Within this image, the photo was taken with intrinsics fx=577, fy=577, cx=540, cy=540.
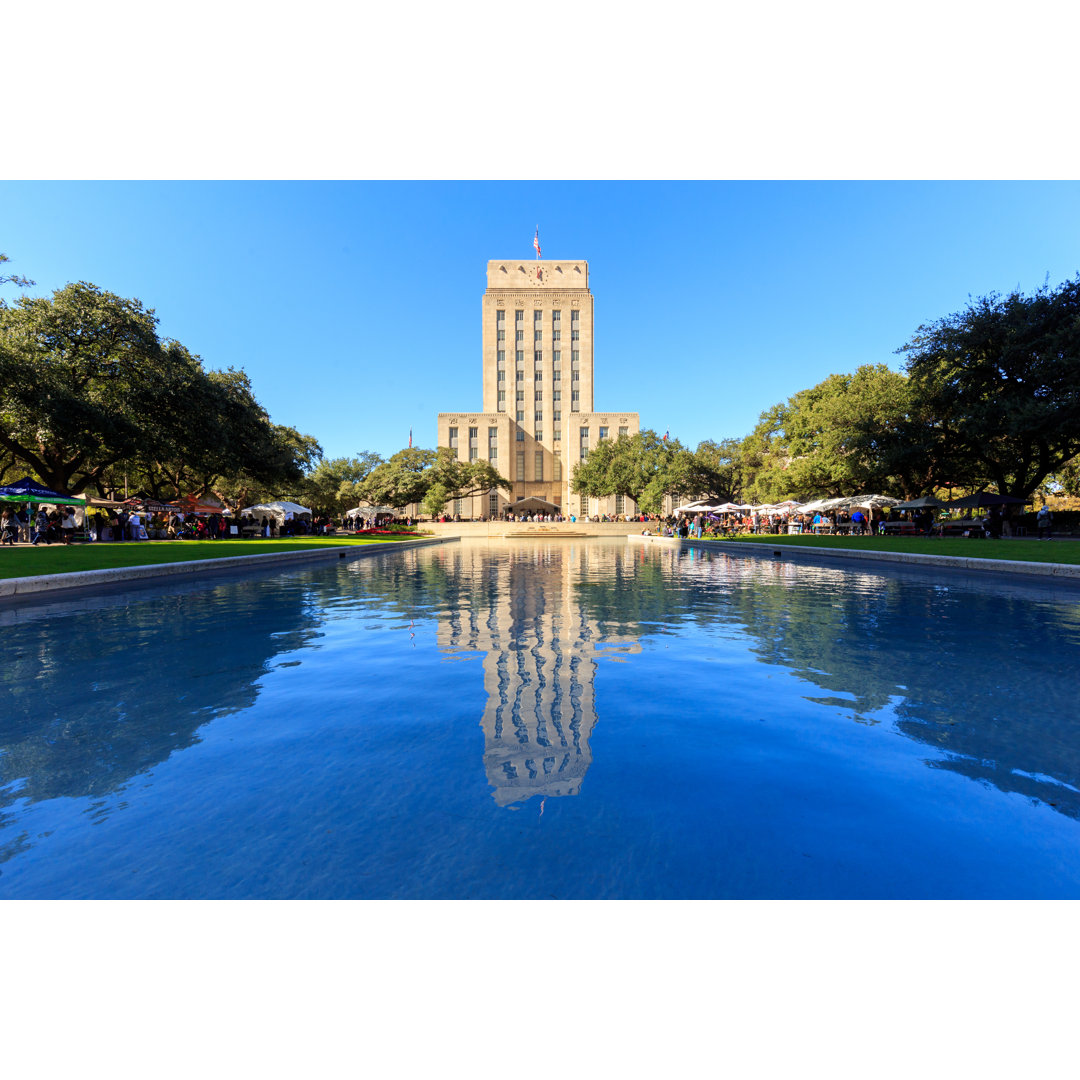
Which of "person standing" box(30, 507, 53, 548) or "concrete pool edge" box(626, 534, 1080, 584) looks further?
"person standing" box(30, 507, 53, 548)

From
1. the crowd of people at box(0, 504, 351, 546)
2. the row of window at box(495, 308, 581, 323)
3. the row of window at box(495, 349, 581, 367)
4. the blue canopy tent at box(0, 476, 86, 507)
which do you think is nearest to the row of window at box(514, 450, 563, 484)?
the row of window at box(495, 349, 581, 367)

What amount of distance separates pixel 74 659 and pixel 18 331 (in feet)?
87.2

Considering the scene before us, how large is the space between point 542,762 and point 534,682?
176 cm

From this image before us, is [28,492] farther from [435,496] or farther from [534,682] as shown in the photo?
[435,496]

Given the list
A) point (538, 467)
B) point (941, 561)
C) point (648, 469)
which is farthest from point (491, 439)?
point (941, 561)

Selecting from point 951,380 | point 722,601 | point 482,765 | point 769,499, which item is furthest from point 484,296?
point 482,765

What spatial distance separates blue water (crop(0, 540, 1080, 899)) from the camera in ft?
8.20

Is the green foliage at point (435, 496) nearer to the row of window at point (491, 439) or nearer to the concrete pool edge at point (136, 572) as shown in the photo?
the row of window at point (491, 439)

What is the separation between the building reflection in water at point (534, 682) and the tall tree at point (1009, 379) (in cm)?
2943

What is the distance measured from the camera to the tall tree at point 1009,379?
27.6m

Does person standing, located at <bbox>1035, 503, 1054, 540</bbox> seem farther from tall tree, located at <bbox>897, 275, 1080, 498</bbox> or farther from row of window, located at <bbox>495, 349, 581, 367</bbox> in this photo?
row of window, located at <bbox>495, 349, 581, 367</bbox>

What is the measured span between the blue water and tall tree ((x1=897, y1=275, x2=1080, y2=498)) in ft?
90.7

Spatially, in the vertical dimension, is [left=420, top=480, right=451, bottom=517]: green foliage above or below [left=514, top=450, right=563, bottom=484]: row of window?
below
